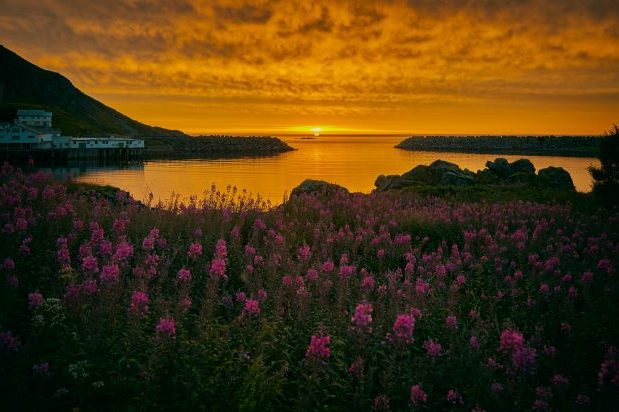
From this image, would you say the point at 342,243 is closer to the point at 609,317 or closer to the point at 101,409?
the point at 609,317

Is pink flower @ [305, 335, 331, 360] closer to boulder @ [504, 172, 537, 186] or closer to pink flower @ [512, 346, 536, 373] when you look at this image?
pink flower @ [512, 346, 536, 373]

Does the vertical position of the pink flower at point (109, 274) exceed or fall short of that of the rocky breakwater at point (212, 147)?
it falls short

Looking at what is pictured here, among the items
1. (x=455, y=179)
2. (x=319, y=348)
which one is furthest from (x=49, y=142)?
(x=319, y=348)

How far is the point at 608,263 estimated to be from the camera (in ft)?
22.4

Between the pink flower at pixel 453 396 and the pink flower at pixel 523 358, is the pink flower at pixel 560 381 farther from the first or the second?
the pink flower at pixel 453 396

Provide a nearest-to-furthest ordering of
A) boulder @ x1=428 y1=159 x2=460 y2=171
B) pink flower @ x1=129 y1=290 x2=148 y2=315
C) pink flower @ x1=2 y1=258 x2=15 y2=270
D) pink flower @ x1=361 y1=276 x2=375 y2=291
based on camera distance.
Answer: pink flower @ x1=129 y1=290 x2=148 y2=315 → pink flower @ x1=2 y1=258 x2=15 y2=270 → pink flower @ x1=361 y1=276 x2=375 y2=291 → boulder @ x1=428 y1=159 x2=460 y2=171

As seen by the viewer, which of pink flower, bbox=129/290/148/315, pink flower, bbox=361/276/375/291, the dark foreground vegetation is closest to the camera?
pink flower, bbox=129/290/148/315

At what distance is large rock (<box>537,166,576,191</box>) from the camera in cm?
2807

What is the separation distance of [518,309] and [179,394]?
499cm

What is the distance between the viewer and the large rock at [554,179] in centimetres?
2807

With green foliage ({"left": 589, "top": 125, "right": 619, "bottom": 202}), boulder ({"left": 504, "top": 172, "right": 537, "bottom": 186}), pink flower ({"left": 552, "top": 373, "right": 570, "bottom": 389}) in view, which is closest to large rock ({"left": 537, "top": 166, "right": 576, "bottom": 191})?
boulder ({"left": 504, "top": 172, "right": 537, "bottom": 186})

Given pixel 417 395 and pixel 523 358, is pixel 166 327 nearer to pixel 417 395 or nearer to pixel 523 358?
pixel 417 395

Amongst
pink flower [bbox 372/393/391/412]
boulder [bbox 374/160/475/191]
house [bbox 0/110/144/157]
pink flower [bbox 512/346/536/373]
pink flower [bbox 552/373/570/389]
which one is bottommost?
pink flower [bbox 372/393/391/412]

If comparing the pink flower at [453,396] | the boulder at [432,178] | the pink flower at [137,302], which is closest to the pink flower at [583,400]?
the pink flower at [453,396]
